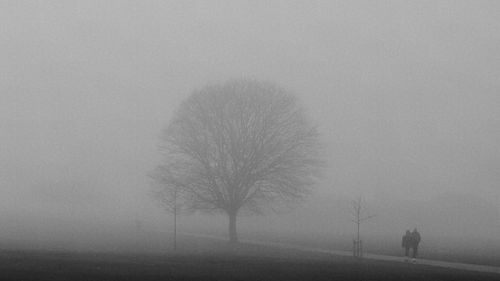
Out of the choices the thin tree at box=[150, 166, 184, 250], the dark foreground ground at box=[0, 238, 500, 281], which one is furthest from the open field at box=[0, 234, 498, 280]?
the thin tree at box=[150, 166, 184, 250]

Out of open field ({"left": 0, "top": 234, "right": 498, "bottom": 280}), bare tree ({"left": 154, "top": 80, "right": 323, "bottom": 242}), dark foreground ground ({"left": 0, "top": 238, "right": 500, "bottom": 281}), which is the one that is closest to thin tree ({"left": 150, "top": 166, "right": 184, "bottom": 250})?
bare tree ({"left": 154, "top": 80, "right": 323, "bottom": 242})

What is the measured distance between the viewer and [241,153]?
187 ft

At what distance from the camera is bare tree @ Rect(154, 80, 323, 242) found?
56969 mm

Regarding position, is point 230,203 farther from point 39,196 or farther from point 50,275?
point 39,196

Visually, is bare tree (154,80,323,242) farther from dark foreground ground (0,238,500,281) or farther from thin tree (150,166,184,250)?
dark foreground ground (0,238,500,281)

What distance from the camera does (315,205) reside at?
5256 inches

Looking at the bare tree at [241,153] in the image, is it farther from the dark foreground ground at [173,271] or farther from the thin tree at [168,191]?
the dark foreground ground at [173,271]

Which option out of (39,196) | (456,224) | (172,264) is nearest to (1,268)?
(172,264)

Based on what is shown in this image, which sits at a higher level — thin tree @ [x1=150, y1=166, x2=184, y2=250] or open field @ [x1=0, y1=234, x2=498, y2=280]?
thin tree @ [x1=150, y1=166, x2=184, y2=250]

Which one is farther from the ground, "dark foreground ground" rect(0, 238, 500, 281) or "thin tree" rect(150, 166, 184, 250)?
"thin tree" rect(150, 166, 184, 250)

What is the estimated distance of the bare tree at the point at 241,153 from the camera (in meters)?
57.0

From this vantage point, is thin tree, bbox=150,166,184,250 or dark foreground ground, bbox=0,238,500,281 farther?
thin tree, bbox=150,166,184,250

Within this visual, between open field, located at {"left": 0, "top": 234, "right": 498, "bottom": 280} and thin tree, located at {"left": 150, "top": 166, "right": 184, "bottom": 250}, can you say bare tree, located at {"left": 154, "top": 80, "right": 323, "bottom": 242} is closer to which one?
thin tree, located at {"left": 150, "top": 166, "right": 184, "bottom": 250}

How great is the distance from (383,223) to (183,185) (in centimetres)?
8235
